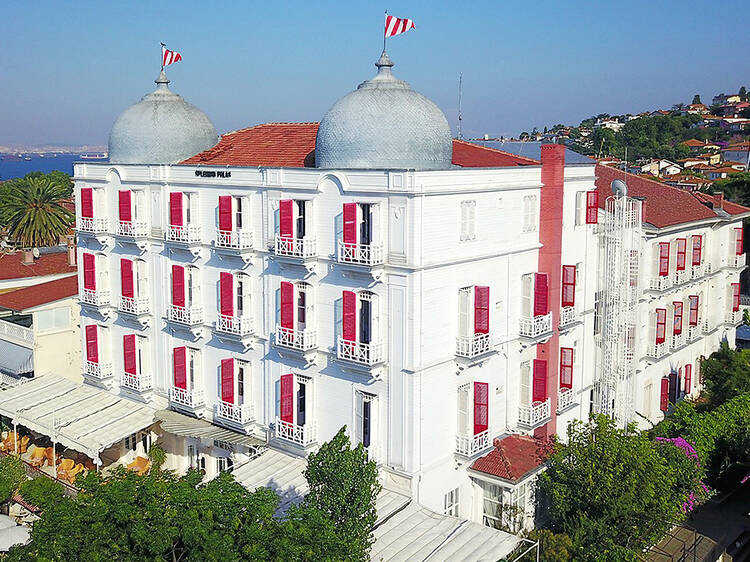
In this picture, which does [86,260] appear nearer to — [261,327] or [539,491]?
[261,327]

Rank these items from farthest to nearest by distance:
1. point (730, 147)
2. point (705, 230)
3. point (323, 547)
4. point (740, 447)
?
point (730, 147) → point (705, 230) → point (740, 447) → point (323, 547)

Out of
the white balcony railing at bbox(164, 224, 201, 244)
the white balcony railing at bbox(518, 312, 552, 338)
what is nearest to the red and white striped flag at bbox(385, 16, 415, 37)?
the white balcony railing at bbox(164, 224, 201, 244)

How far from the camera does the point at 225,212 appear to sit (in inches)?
1332

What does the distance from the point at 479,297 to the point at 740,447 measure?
14.8 meters

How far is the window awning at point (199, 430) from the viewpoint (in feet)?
110

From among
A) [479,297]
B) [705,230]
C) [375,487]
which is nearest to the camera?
[375,487]

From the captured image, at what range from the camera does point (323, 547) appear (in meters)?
20.0

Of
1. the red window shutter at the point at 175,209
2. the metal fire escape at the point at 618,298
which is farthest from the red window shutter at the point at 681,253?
the red window shutter at the point at 175,209

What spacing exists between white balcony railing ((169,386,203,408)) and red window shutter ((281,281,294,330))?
725cm

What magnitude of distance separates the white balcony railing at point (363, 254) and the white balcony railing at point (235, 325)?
21.5ft

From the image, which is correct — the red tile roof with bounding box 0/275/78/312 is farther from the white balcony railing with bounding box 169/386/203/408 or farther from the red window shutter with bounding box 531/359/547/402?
the red window shutter with bounding box 531/359/547/402

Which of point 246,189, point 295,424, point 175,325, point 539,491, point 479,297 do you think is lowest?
point 539,491

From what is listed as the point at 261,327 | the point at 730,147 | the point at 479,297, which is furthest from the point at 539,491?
the point at 730,147

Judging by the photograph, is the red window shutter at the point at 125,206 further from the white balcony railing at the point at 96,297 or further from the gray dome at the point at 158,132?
the white balcony railing at the point at 96,297
